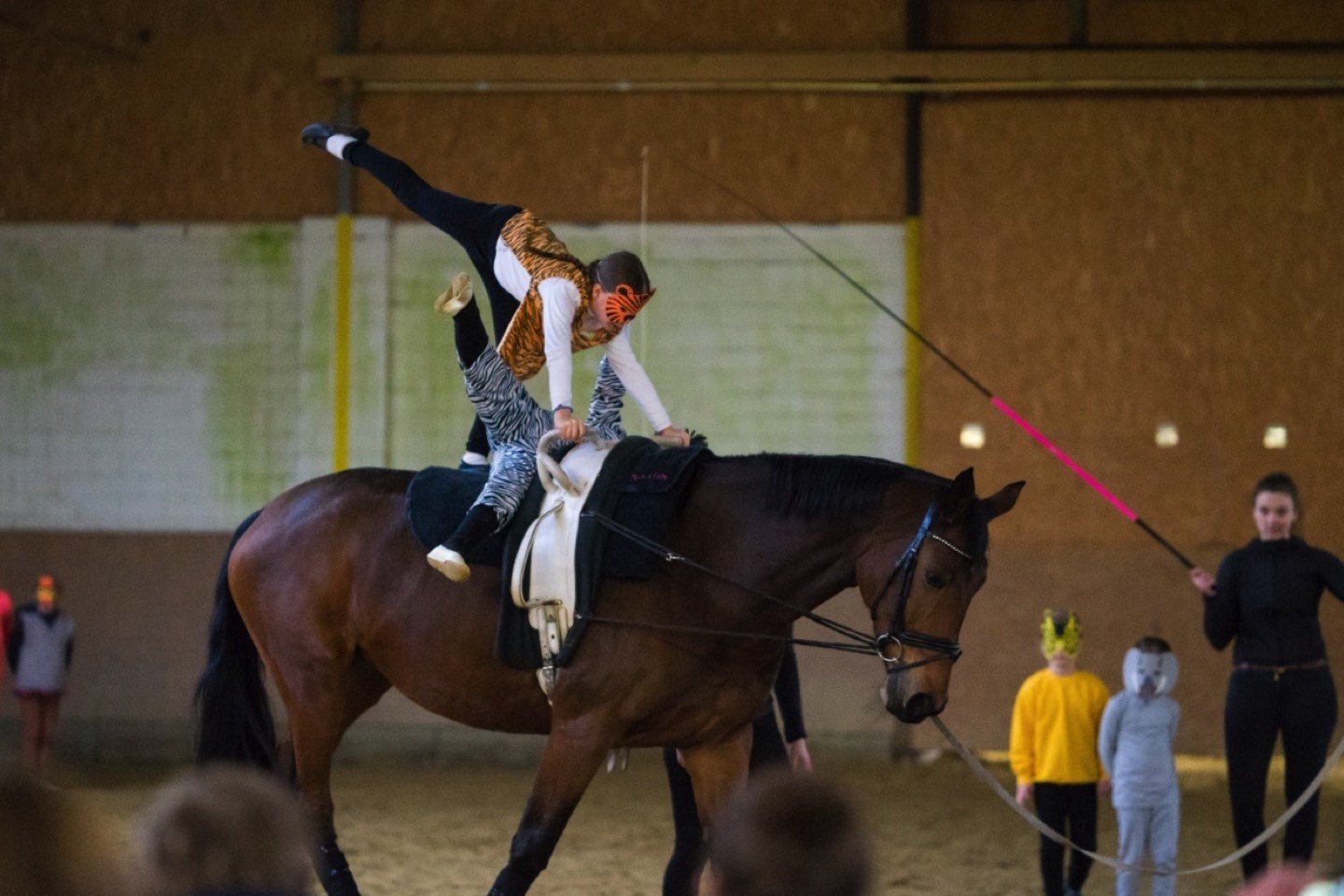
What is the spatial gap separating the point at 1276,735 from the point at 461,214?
10.4 feet

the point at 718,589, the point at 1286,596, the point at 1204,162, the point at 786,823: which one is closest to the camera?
the point at 786,823

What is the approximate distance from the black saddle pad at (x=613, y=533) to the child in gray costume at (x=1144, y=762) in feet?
6.51

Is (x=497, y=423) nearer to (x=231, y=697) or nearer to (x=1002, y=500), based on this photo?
(x=231, y=697)

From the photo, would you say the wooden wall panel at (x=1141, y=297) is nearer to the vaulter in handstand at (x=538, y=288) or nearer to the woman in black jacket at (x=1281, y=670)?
the woman in black jacket at (x=1281, y=670)

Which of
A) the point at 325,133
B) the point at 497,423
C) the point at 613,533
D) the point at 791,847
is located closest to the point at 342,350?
the point at 325,133

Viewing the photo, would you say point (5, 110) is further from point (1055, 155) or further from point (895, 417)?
point (1055, 155)

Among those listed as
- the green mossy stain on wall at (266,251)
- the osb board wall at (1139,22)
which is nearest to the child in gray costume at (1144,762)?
the osb board wall at (1139,22)

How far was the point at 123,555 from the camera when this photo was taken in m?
9.71

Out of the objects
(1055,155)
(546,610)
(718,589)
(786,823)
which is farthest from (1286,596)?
(1055,155)

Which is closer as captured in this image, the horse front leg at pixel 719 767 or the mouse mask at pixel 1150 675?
the horse front leg at pixel 719 767

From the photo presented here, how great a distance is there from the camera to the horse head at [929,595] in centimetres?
389

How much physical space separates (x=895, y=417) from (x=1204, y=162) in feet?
7.63

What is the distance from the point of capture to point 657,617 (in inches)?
162

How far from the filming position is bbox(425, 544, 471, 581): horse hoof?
4125 millimetres
